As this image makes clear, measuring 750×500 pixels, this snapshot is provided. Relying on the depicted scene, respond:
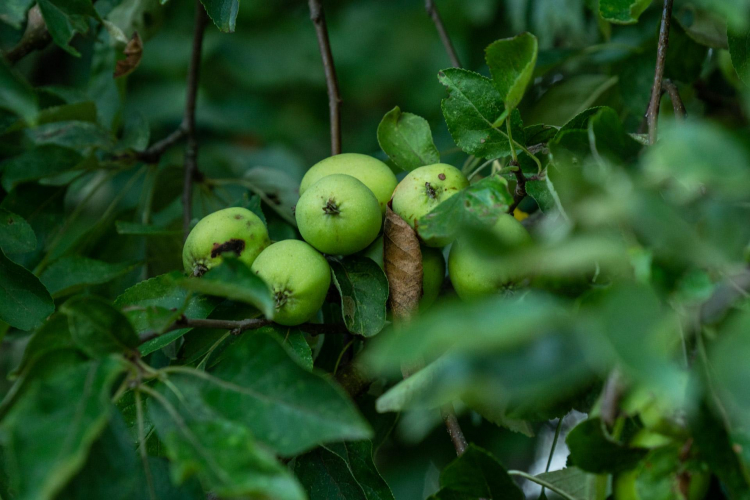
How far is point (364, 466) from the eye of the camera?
0.92m

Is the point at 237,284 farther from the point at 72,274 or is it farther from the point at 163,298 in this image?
the point at 72,274

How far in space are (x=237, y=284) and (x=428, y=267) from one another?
0.35 m

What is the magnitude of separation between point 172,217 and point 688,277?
140 cm

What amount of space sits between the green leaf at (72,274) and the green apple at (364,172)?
A: 1.49 ft

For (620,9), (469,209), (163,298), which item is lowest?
(163,298)

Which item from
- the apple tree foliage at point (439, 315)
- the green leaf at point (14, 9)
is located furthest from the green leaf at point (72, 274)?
the green leaf at point (14, 9)

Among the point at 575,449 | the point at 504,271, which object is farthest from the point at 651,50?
the point at 575,449

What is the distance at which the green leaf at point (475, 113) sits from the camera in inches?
35.8

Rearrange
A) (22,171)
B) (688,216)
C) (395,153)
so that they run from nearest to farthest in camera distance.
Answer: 1. (688,216)
2. (395,153)
3. (22,171)

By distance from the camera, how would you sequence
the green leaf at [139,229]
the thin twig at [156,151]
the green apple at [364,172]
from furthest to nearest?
the thin twig at [156,151]
the green leaf at [139,229]
the green apple at [364,172]

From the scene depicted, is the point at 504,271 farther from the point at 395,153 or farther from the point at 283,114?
the point at 283,114

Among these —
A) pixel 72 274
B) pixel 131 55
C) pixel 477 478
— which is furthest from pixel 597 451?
pixel 131 55

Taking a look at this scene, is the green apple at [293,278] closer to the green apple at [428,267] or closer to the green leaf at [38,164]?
the green apple at [428,267]

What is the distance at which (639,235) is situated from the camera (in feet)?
2.06
